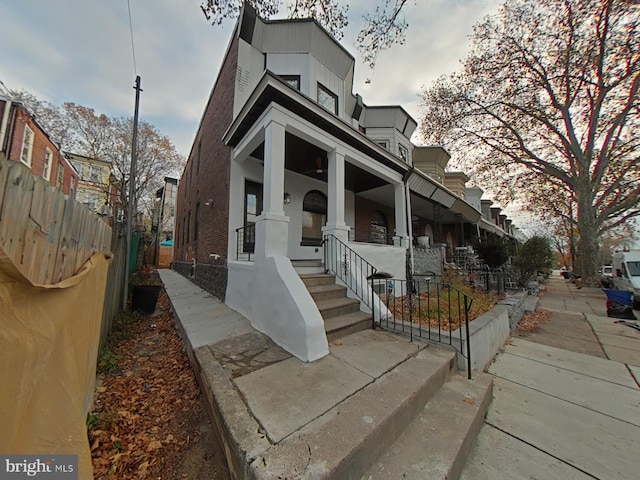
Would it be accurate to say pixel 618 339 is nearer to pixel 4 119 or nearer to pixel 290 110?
pixel 290 110

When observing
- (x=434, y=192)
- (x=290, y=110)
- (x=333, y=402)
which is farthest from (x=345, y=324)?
(x=434, y=192)

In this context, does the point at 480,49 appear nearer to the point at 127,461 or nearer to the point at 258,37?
the point at 258,37

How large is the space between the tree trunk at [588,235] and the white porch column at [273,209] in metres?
16.0

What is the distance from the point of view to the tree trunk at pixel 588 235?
11.8 m

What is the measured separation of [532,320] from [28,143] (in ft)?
64.6

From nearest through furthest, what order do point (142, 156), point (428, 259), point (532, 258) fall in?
point (428, 259)
point (532, 258)
point (142, 156)

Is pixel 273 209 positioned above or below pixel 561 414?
above

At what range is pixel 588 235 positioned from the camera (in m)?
12.2

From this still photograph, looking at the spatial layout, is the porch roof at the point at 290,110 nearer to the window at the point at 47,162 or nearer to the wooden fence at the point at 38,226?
the wooden fence at the point at 38,226

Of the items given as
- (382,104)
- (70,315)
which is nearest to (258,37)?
(382,104)

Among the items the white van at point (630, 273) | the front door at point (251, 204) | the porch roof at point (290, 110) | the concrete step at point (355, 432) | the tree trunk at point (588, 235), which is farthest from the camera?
the tree trunk at point (588, 235)

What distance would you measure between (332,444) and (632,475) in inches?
93.8

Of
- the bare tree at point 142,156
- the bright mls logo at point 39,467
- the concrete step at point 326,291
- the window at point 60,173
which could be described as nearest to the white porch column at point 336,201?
the concrete step at point 326,291

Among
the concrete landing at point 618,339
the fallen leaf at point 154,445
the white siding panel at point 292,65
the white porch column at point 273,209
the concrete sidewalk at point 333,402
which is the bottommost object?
the fallen leaf at point 154,445
